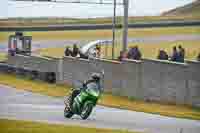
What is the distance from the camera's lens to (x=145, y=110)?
14617mm

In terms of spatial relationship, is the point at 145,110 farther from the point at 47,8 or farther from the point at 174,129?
the point at 174,129

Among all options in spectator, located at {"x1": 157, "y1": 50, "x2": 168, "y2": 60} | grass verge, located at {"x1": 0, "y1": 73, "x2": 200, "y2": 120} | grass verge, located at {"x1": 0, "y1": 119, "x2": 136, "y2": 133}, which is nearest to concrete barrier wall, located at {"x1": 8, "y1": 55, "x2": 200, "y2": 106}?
spectator, located at {"x1": 157, "y1": 50, "x2": 168, "y2": 60}

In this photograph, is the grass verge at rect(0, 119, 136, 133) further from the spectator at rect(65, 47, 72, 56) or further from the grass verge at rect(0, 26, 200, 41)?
the spectator at rect(65, 47, 72, 56)

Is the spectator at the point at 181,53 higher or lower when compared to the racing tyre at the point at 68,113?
higher

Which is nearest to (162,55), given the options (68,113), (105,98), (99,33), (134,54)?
(134,54)

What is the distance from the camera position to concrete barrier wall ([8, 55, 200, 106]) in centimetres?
1611

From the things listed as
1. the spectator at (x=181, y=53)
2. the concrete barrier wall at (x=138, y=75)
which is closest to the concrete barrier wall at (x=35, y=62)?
the concrete barrier wall at (x=138, y=75)

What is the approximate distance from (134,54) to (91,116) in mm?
6234

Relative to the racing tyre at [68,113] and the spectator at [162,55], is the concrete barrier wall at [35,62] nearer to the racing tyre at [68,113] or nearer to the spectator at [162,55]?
the spectator at [162,55]

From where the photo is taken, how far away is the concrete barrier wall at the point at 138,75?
1611cm

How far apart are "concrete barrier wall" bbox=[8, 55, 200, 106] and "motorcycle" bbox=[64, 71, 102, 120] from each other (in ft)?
5.49

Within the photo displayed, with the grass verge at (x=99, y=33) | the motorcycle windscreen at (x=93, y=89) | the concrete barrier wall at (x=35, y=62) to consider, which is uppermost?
the grass verge at (x=99, y=33)

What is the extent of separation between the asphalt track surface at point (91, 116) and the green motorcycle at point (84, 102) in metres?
0.11

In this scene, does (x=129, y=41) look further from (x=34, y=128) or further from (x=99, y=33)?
(x=34, y=128)
